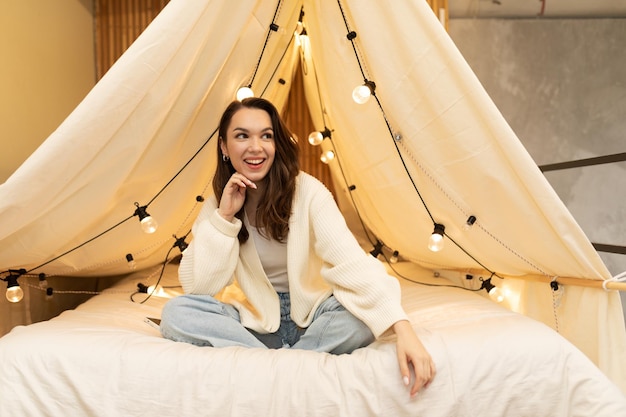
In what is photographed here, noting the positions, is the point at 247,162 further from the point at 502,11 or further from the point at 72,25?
the point at 502,11

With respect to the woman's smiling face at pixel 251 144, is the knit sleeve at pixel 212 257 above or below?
below

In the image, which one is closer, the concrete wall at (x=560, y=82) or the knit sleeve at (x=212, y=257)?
the knit sleeve at (x=212, y=257)

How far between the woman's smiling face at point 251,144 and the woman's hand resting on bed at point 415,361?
0.56 m

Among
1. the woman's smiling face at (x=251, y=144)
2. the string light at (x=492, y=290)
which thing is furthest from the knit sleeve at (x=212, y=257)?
the string light at (x=492, y=290)

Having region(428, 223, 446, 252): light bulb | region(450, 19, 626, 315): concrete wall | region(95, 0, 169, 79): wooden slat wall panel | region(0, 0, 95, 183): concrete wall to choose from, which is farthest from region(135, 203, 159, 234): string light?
region(450, 19, 626, 315): concrete wall

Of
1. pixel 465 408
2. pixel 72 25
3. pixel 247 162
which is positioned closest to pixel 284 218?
pixel 247 162

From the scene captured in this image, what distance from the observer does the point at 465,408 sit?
0.99m

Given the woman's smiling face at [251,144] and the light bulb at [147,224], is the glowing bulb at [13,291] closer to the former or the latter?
the light bulb at [147,224]

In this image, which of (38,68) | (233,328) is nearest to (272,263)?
(233,328)

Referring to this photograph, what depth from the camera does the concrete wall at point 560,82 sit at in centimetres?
244

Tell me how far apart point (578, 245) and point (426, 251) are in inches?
24.6

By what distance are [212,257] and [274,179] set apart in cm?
26

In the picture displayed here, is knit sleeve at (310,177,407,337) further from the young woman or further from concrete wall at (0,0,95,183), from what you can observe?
concrete wall at (0,0,95,183)

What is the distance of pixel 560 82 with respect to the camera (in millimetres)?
2463
